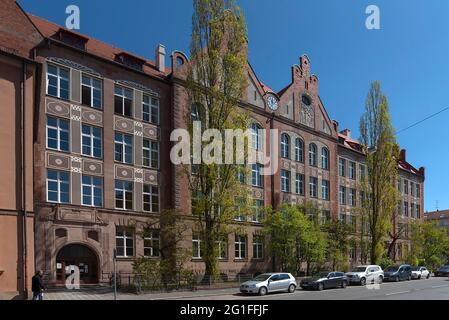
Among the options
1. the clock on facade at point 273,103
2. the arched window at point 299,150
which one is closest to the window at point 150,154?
the clock on facade at point 273,103

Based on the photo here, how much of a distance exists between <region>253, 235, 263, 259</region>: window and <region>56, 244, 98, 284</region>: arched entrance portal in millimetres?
16873

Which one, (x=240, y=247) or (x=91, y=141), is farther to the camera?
(x=240, y=247)

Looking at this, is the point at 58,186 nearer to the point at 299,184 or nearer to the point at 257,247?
the point at 257,247

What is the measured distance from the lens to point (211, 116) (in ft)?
110

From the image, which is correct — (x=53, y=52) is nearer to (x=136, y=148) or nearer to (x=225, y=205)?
(x=136, y=148)

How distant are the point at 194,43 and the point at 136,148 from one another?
9.07 metres

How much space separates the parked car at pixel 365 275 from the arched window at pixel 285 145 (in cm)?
1412

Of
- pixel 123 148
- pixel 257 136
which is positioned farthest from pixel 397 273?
pixel 123 148

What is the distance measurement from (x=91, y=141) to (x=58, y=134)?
2.59 m

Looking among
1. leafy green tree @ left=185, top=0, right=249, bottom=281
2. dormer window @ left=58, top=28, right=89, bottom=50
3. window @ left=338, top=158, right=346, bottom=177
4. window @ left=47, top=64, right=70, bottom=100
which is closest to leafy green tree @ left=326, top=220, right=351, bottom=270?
window @ left=338, top=158, right=346, bottom=177

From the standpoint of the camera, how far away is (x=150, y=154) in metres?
37.4

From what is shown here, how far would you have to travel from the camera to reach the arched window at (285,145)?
4895 cm

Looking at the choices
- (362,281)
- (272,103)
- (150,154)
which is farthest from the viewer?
(272,103)
